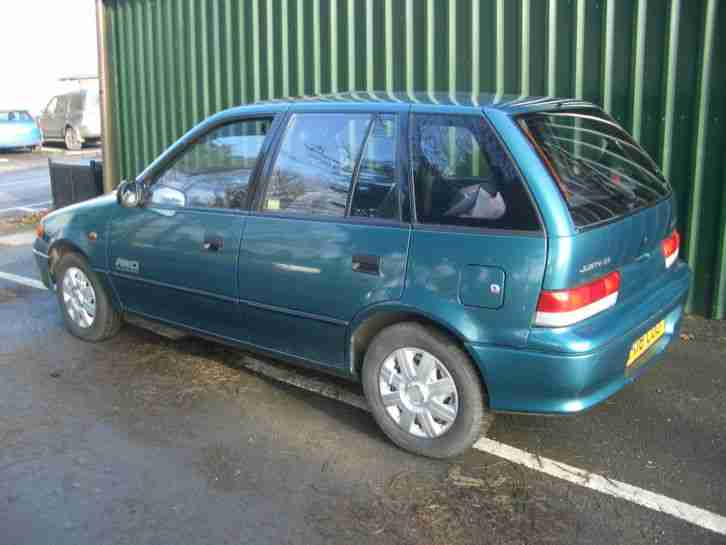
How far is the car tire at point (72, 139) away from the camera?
24125 mm

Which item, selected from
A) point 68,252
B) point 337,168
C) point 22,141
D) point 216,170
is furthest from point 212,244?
point 22,141

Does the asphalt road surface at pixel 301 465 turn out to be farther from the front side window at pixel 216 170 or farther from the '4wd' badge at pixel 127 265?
the front side window at pixel 216 170

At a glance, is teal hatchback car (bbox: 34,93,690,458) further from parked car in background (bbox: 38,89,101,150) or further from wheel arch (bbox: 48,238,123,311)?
parked car in background (bbox: 38,89,101,150)

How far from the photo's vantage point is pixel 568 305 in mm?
3537

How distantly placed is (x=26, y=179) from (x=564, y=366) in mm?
16618

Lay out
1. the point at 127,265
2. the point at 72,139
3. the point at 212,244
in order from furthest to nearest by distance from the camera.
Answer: the point at 72,139
the point at 127,265
the point at 212,244

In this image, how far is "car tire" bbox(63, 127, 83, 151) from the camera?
24125 mm

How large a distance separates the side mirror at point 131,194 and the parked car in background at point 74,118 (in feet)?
63.2

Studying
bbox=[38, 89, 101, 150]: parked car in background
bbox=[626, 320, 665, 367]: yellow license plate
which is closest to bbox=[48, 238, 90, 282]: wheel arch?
bbox=[626, 320, 665, 367]: yellow license plate

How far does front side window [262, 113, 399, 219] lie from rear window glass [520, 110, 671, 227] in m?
0.72

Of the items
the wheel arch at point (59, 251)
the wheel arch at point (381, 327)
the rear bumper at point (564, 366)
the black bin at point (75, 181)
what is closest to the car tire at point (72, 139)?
the black bin at point (75, 181)

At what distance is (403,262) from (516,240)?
0.57 metres

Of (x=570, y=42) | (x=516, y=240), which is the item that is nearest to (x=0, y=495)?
(x=516, y=240)

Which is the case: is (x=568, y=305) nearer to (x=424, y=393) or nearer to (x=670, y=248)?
(x=424, y=393)
